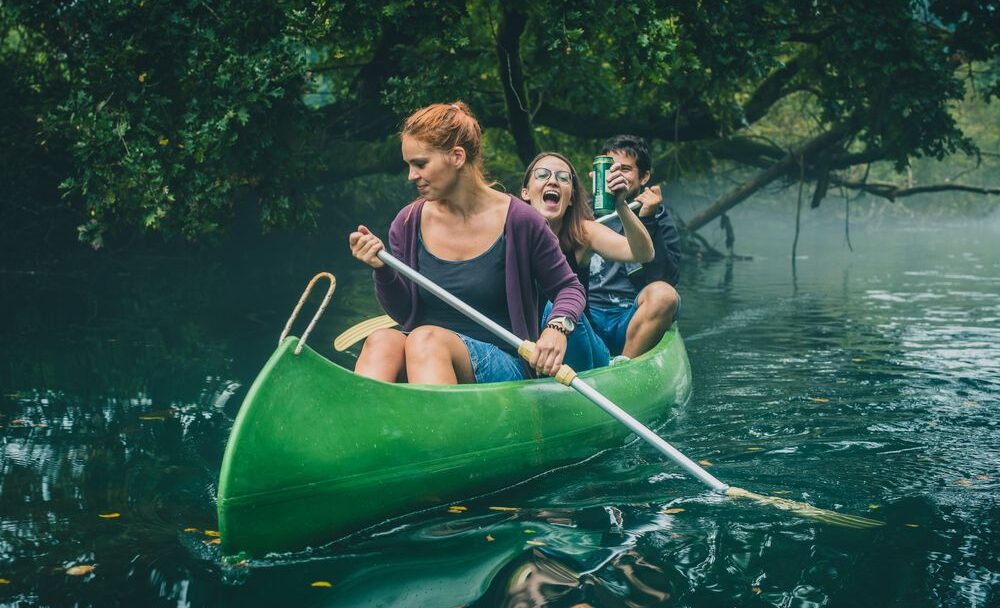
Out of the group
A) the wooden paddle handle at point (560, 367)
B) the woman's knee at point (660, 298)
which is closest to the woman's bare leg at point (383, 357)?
the wooden paddle handle at point (560, 367)

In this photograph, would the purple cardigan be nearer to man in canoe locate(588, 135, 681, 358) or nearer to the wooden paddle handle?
the wooden paddle handle

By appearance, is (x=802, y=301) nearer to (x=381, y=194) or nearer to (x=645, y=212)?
(x=645, y=212)

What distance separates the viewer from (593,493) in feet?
13.3

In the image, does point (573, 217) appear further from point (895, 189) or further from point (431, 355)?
point (895, 189)

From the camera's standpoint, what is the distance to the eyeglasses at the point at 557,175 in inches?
187

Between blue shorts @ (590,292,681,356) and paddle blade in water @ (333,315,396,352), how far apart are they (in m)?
1.62

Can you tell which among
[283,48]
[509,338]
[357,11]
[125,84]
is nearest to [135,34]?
[125,84]

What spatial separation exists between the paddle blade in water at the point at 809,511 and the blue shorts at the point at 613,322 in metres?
1.94

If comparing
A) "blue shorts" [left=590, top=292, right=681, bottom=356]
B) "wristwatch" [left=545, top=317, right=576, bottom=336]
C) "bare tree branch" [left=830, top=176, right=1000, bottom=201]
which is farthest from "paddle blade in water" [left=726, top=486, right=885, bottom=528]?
"bare tree branch" [left=830, top=176, right=1000, bottom=201]

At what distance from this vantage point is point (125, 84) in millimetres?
8039

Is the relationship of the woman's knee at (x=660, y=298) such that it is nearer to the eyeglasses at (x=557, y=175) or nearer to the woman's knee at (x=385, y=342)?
the eyeglasses at (x=557, y=175)

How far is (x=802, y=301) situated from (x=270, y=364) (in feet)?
32.8

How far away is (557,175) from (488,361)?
3.73 feet

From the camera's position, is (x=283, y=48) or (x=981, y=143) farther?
(x=981, y=143)
